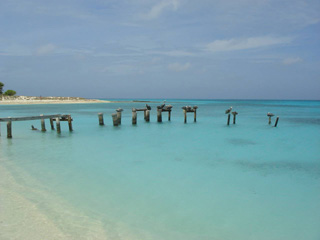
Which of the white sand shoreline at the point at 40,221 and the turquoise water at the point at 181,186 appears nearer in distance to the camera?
the white sand shoreline at the point at 40,221

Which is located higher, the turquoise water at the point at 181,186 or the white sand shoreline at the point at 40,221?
the white sand shoreline at the point at 40,221

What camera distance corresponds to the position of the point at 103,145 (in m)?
14.0

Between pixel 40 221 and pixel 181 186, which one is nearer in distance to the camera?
pixel 40 221

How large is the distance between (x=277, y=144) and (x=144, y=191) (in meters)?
10.5

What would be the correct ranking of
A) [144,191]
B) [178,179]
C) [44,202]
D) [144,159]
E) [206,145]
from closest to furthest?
1. [44,202]
2. [144,191]
3. [178,179]
4. [144,159]
5. [206,145]

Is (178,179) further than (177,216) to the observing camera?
Yes

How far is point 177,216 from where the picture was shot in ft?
19.1

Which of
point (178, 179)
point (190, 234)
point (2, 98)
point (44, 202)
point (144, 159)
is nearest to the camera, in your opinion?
point (190, 234)

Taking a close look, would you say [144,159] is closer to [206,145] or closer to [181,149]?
[181,149]

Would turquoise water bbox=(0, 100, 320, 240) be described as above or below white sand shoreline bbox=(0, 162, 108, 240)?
below

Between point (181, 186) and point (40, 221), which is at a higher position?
point (40, 221)

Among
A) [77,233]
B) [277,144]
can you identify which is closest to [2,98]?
[277,144]

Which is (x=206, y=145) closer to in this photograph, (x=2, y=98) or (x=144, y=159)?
(x=144, y=159)

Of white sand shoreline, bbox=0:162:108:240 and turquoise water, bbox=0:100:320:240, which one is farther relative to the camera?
turquoise water, bbox=0:100:320:240
